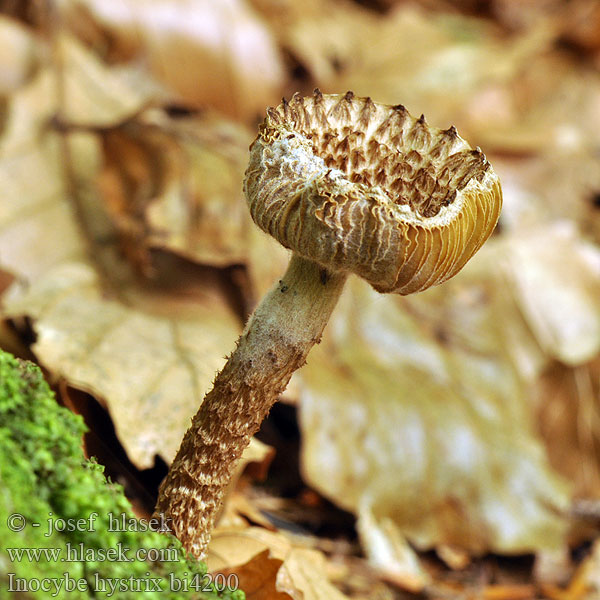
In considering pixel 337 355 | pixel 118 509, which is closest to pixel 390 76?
pixel 337 355

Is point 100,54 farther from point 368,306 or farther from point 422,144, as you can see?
point 422,144

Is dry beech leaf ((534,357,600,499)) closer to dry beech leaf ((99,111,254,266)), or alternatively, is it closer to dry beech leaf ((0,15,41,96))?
dry beech leaf ((99,111,254,266))

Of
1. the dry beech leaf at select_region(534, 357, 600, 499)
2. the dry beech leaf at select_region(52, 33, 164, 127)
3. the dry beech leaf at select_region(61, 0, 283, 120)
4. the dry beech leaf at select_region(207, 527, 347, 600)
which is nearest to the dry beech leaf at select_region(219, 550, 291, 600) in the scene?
the dry beech leaf at select_region(207, 527, 347, 600)

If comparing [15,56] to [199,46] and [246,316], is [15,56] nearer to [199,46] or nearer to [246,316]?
[199,46]

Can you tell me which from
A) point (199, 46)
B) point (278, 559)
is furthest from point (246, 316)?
point (199, 46)

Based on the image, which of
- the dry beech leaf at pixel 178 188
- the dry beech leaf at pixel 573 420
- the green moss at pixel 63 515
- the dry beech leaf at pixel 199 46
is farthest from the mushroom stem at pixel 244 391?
the dry beech leaf at pixel 199 46

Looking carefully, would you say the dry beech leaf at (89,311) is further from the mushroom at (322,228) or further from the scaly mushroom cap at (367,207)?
the scaly mushroom cap at (367,207)
